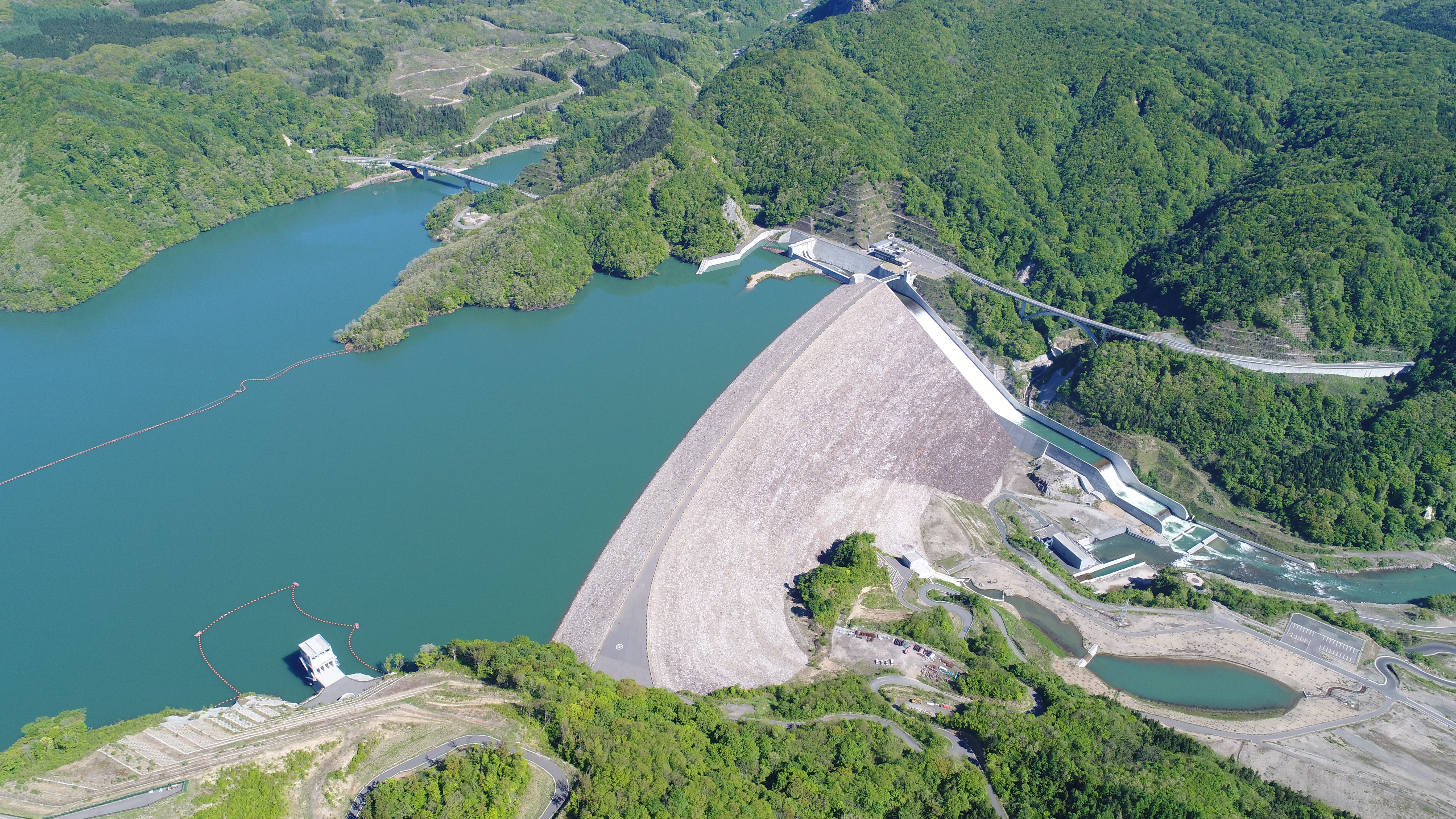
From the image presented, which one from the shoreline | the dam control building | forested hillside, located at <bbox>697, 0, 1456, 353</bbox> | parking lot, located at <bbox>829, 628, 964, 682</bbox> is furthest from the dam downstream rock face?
the shoreline

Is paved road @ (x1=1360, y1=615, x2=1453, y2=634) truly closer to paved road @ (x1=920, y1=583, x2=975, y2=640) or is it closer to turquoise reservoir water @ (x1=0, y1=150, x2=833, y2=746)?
paved road @ (x1=920, y1=583, x2=975, y2=640)

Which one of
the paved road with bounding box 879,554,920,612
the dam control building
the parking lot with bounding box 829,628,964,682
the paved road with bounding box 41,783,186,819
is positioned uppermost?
the paved road with bounding box 41,783,186,819

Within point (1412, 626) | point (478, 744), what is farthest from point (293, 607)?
point (1412, 626)

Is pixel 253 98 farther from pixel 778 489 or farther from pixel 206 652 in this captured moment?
pixel 778 489

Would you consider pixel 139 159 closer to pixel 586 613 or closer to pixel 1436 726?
pixel 586 613

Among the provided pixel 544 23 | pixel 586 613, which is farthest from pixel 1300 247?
pixel 544 23

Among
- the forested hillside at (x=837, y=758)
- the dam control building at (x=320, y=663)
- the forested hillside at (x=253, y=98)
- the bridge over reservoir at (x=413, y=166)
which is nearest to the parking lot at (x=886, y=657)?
the forested hillside at (x=837, y=758)
